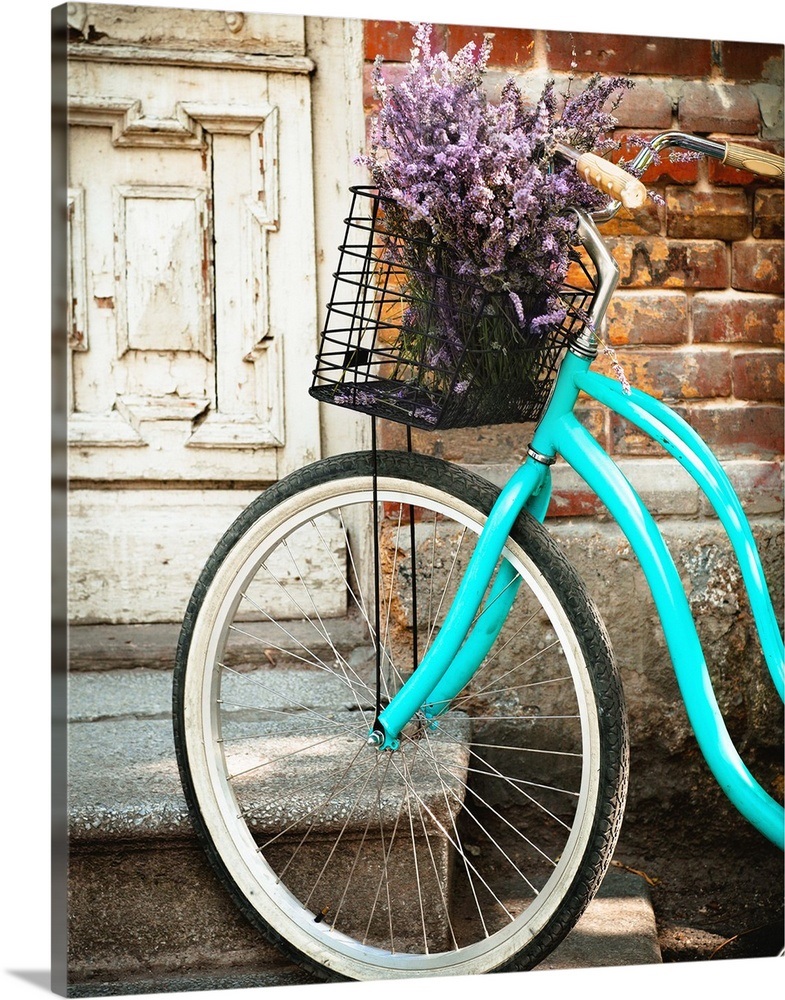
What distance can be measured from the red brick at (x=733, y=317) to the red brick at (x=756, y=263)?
0.02 metres

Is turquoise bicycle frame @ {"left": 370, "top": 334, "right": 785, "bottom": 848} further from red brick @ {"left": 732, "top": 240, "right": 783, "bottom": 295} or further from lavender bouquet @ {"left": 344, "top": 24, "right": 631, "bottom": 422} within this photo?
red brick @ {"left": 732, "top": 240, "right": 783, "bottom": 295}

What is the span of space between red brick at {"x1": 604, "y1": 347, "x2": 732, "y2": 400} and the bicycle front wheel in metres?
0.41

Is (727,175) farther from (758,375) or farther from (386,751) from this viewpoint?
(386,751)

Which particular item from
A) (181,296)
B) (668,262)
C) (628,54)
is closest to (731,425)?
(668,262)

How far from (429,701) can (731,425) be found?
0.75m

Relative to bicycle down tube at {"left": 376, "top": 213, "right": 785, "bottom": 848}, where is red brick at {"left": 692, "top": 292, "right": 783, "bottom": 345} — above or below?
above

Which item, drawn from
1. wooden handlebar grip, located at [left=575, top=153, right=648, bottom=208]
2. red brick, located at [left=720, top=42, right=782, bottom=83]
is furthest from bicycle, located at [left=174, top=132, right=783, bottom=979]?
red brick, located at [left=720, top=42, right=782, bottom=83]

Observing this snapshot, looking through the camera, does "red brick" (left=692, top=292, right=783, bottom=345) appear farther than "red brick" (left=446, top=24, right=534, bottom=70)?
Yes

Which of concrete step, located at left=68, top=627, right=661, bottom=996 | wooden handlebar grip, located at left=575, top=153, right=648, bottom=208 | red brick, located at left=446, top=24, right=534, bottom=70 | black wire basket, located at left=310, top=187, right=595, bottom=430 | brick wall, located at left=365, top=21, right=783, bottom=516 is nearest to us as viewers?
wooden handlebar grip, located at left=575, top=153, right=648, bottom=208

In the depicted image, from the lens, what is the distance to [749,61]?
72.6 inches

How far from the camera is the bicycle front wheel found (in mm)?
1501

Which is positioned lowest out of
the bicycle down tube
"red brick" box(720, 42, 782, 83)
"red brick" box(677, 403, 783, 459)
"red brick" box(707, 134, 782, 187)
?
the bicycle down tube

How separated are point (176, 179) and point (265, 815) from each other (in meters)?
1.01
